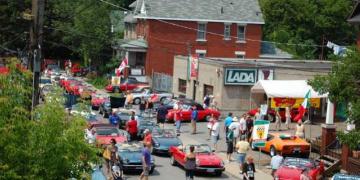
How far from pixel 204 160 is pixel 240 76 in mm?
21391

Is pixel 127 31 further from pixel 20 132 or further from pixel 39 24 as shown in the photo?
pixel 20 132

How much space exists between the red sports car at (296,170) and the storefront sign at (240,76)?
2131cm

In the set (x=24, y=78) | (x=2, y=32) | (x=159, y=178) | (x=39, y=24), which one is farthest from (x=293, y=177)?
(x=2, y=32)

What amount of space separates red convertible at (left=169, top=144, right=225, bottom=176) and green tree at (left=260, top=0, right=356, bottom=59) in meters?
48.4

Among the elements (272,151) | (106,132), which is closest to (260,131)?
(272,151)

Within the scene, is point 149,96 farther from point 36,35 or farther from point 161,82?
point 36,35

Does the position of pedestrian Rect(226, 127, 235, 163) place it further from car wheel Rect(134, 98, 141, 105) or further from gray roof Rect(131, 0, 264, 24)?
gray roof Rect(131, 0, 264, 24)

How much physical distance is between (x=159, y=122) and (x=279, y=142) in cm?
1161

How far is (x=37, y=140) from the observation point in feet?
39.5

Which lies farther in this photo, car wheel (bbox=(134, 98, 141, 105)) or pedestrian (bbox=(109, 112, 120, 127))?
car wheel (bbox=(134, 98, 141, 105))

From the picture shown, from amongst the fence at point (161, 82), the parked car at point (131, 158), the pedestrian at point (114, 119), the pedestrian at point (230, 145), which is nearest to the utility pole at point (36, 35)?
the parked car at point (131, 158)

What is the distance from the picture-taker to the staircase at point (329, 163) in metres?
30.9

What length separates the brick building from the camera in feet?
221

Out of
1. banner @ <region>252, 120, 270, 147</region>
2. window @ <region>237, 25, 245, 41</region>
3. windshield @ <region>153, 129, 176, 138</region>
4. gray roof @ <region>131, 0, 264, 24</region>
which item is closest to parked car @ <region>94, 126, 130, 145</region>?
windshield @ <region>153, 129, 176, 138</region>
